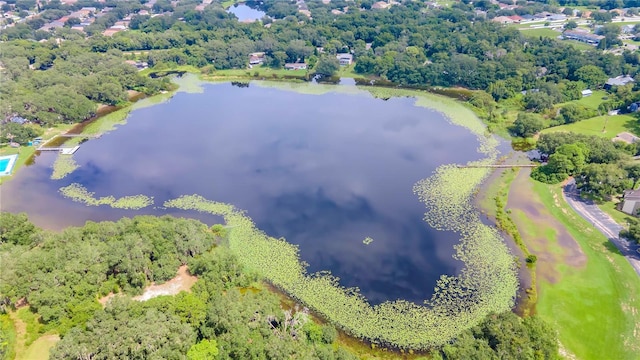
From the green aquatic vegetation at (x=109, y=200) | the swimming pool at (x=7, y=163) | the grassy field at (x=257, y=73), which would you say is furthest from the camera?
the grassy field at (x=257, y=73)

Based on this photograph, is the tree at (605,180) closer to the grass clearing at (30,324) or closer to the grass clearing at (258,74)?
the grass clearing at (30,324)

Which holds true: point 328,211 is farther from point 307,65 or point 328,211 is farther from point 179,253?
point 307,65

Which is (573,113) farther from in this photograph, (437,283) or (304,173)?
(437,283)

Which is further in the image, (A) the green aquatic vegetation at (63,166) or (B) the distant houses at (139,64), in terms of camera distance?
(B) the distant houses at (139,64)

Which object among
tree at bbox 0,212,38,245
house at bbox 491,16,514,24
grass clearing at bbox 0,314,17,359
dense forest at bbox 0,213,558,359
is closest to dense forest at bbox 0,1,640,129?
house at bbox 491,16,514,24

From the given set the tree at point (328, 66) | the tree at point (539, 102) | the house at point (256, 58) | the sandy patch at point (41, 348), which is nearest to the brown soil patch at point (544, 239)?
the tree at point (539, 102)

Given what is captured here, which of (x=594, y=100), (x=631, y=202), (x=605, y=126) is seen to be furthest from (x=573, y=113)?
(x=631, y=202)

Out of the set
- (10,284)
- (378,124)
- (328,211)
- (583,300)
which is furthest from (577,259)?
(10,284)
